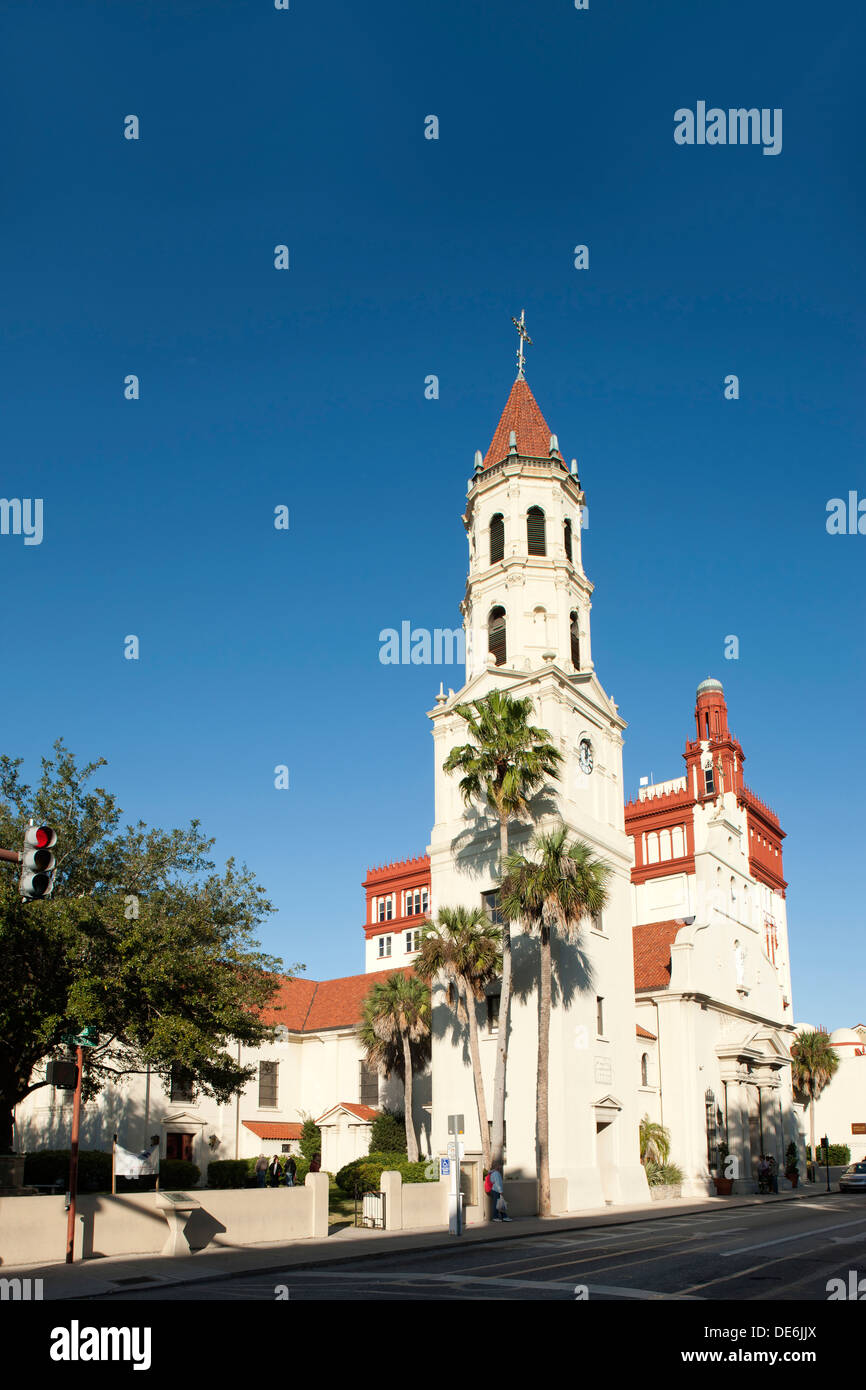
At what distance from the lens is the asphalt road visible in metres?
14.2

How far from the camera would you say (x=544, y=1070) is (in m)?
31.8

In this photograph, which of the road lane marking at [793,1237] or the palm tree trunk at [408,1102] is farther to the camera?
the palm tree trunk at [408,1102]

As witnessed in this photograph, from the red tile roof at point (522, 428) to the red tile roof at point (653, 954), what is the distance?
22.3m

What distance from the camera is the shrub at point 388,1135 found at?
4178 cm

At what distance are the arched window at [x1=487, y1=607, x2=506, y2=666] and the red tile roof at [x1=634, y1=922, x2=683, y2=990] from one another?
15.7m

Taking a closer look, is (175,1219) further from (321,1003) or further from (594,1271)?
(321,1003)

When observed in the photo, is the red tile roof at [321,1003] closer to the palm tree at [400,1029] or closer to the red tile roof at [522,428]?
the palm tree at [400,1029]

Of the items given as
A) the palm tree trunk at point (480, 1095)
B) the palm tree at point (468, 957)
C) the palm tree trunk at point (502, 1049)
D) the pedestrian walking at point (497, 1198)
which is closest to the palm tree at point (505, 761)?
the palm tree trunk at point (502, 1049)

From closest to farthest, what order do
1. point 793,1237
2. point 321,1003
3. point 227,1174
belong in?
1. point 793,1237
2. point 227,1174
3. point 321,1003

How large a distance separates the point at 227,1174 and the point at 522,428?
106ft

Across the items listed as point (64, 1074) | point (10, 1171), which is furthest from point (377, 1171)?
point (64, 1074)
